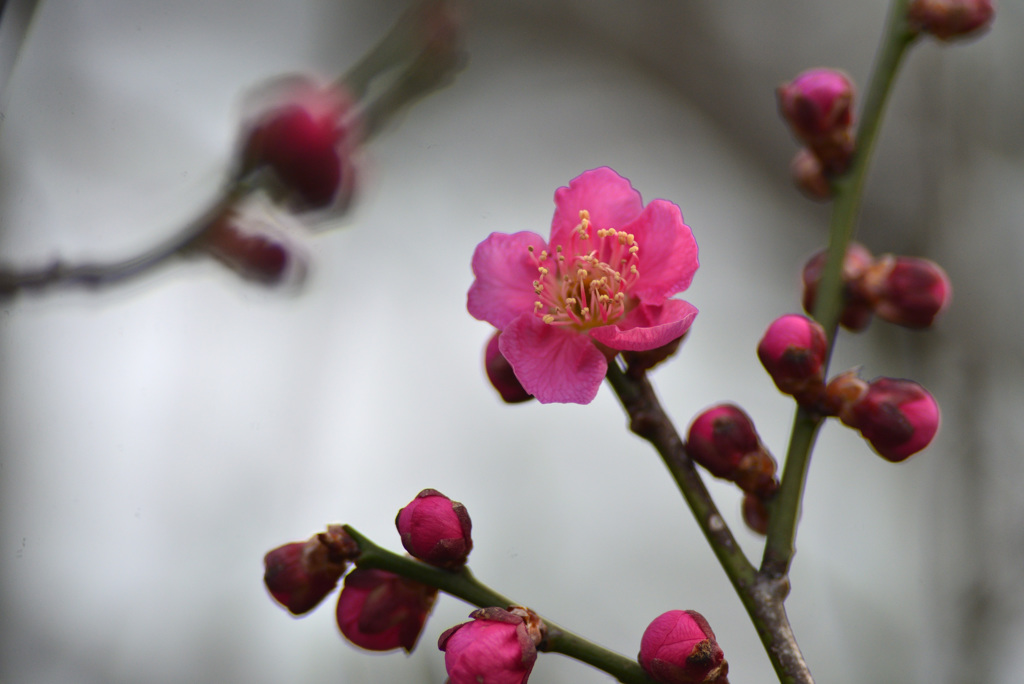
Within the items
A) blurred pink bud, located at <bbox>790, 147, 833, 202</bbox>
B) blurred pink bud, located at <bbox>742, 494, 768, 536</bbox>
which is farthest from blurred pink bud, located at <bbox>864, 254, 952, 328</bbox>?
blurred pink bud, located at <bbox>742, 494, 768, 536</bbox>

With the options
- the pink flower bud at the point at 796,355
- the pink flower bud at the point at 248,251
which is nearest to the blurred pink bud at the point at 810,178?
the pink flower bud at the point at 796,355

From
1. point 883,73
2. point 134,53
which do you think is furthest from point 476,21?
point 883,73

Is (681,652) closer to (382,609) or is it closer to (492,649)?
(492,649)

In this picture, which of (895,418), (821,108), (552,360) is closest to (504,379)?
(552,360)

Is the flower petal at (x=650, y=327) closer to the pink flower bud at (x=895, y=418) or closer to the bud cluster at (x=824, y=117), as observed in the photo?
the pink flower bud at (x=895, y=418)

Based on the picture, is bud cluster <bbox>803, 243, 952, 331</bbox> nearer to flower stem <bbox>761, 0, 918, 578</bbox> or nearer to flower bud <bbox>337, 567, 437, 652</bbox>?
flower stem <bbox>761, 0, 918, 578</bbox>

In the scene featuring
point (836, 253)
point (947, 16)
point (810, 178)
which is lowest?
point (836, 253)

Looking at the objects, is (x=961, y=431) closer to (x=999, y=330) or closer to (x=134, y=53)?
(x=999, y=330)
